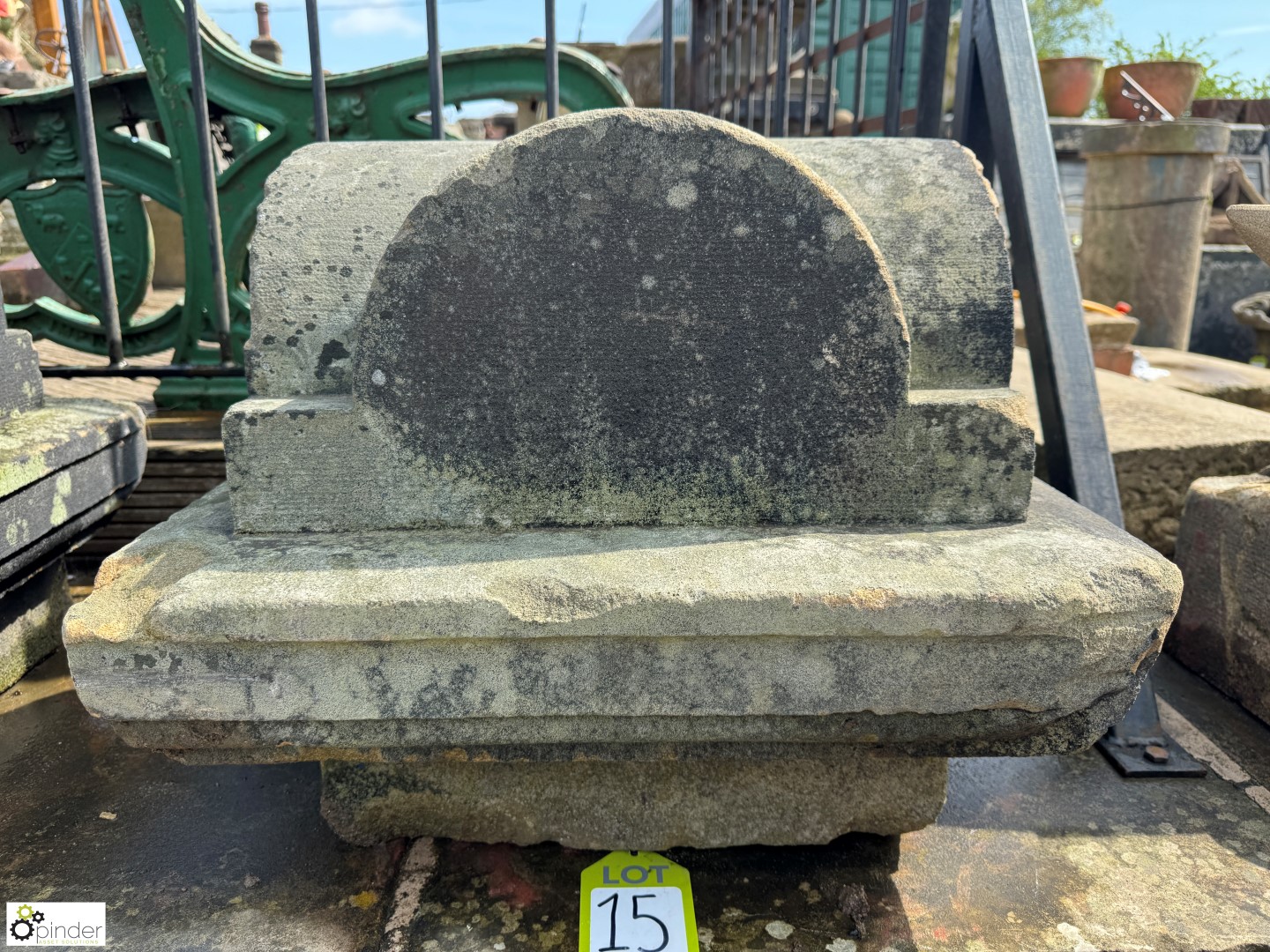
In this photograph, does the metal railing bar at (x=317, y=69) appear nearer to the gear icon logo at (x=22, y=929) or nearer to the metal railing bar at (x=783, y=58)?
the metal railing bar at (x=783, y=58)

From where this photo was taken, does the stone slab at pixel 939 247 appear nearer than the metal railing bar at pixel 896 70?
Yes

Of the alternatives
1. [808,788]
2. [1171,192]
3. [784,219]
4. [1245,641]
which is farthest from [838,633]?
[1171,192]

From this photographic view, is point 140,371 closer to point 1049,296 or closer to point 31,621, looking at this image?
point 31,621

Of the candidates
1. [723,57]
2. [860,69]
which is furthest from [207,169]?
[723,57]

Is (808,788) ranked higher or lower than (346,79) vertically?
lower

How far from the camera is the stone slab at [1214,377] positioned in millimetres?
4277

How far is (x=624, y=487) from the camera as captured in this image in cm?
129

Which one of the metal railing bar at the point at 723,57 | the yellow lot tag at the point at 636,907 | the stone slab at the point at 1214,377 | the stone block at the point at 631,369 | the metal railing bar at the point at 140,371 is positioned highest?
the metal railing bar at the point at 723,57

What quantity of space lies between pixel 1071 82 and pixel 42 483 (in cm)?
889

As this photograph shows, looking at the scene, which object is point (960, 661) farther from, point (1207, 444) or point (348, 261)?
point (1207, 444)

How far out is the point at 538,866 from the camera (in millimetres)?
1375

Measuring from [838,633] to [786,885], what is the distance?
1.63 feet

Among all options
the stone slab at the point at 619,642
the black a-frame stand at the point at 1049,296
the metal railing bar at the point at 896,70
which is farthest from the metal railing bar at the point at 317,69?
the black a-frame stand at the point at 1049,296

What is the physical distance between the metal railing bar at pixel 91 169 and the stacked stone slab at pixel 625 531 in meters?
0.97
